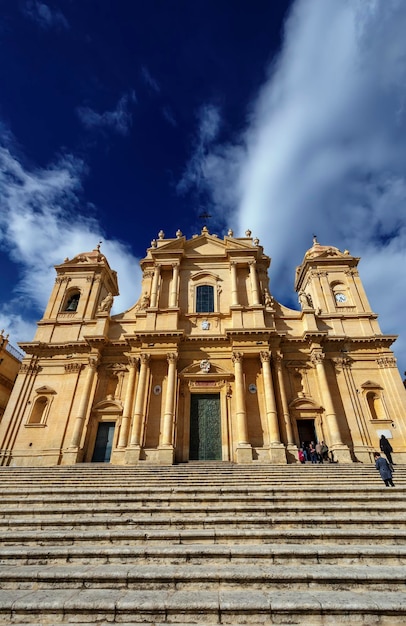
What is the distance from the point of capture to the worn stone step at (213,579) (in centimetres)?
484

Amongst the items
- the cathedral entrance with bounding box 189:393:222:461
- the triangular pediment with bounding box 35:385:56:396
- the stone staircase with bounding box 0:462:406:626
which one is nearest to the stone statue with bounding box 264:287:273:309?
the cathedral entrance with bounding box 189:393:222:461

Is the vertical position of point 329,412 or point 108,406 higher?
point 108,406

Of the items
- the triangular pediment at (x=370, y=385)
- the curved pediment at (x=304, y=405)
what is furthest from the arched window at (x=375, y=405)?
the curved pediment at (x=304, y=405)

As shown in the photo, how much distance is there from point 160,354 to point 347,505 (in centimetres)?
1233

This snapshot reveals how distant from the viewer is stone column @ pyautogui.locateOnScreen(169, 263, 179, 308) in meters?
20.9

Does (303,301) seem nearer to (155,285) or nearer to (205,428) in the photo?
(155,285)

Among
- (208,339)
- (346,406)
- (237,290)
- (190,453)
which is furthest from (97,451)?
(346,406)

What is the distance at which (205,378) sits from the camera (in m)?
18.9

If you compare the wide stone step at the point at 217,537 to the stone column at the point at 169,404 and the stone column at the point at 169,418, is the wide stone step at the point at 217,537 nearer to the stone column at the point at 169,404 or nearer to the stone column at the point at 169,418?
the stone column at the point at 169,418

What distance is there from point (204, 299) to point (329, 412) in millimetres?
9847

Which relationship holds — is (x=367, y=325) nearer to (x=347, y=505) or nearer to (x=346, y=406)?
(x=346, y=406)

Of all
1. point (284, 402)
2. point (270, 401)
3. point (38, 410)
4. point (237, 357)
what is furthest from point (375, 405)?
point (38, 410)

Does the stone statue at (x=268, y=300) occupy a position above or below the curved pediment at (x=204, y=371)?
above

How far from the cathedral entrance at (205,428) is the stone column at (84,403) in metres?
5.75
